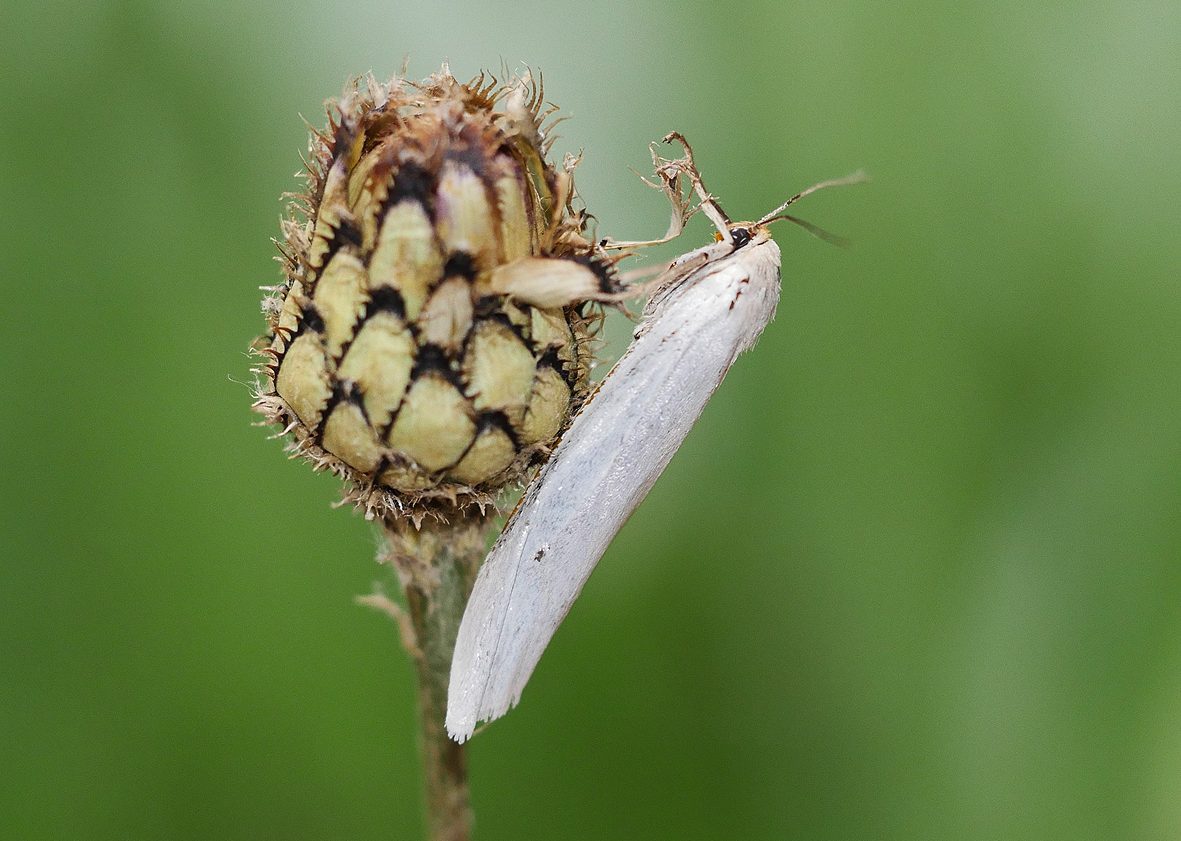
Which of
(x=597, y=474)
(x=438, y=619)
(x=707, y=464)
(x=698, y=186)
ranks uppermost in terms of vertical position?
(x=698, y=186)

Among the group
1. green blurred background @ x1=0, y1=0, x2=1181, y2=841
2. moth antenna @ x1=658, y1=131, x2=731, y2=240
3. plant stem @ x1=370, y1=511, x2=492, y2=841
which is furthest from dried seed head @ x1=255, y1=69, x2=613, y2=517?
green blurred background @ x1=0, y1=0, x2=1181, y2=841

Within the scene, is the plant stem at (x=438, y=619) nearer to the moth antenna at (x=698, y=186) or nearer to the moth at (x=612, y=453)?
the moth at (x=612, y=453)

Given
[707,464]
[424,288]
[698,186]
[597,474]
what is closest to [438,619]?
[597,474]

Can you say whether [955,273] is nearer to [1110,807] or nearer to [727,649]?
[727,649]

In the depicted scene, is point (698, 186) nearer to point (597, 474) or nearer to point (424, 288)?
point (597, 474)

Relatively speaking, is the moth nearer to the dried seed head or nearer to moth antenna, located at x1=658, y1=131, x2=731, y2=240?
moth antenna, located at x1=658, y1=131, x2=731, y2=240

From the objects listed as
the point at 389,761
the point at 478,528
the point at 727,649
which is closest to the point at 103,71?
Answer: the point at 478,528
